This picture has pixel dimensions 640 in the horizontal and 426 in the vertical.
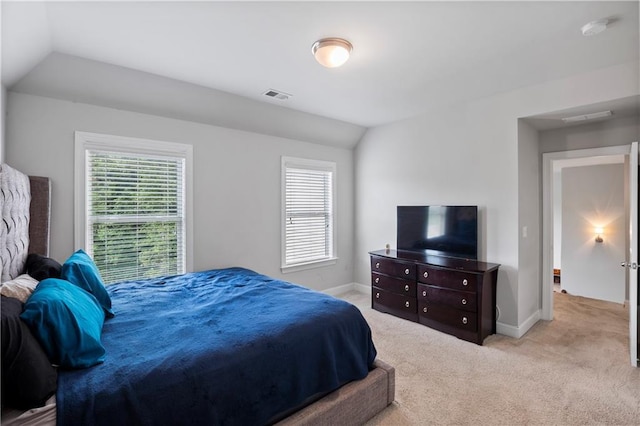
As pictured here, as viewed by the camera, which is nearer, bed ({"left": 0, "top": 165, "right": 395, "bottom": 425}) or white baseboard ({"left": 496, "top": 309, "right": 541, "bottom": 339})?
bed ({"left": 0, "top": 165, "right": 395, "bottom": 425})

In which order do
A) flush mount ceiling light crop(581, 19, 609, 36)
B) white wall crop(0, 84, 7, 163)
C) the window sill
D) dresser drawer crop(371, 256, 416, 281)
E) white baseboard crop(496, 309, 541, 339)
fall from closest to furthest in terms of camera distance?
flush mount ceiling light crop(581, 19, 609, 36)
white wall crop(0, 84, 7, 163)
white baseboard crop(496, 309, 541, 339)
dresser drawer crop(371, 256, 416, 281)
the window sill

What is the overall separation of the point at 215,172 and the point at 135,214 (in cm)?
95

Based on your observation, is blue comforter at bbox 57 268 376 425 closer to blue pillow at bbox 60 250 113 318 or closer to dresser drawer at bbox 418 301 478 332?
blue pillow at bbox 60 250 113 318

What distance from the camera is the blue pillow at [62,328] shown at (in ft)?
4.17

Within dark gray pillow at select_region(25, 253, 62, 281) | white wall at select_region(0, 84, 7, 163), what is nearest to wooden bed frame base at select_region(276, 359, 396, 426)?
dark gray pillow at select_region(25, 253, 62, 281)

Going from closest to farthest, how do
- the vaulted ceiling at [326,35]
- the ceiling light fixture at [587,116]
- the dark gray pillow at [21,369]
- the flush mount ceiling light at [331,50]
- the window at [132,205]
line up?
the dark gray pillow at [21,369]
the vaulted ceiling at [326,35]
the flush mount ceiling light at [331,50]
the window at [132,205]
the ceiling light fixture at [587,116]

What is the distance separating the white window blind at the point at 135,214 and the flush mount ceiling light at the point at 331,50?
197cm

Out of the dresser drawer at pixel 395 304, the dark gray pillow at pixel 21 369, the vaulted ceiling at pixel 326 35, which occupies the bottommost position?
the dresser drawer at pixel 395 304

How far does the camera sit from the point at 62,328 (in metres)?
1.31

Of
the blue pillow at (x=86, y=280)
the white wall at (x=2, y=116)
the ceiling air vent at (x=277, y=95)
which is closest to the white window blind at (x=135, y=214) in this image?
the white wall at (x=2, y=116)

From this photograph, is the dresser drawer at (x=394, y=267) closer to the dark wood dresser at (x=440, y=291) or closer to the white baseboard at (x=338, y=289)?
the dark wood dresser at (x=440, y=291)

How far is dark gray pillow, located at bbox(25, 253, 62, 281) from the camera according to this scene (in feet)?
6.38

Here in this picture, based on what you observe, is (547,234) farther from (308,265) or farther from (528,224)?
(308,265)

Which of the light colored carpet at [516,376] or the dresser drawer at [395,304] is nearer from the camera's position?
the light colored carpet at [516,376]
